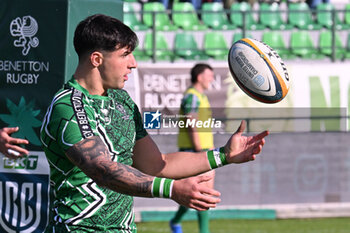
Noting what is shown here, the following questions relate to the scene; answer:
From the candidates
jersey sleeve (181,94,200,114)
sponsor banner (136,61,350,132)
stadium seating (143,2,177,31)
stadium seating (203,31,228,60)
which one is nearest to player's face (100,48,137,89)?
jersey sleeve (181,94,200,114)

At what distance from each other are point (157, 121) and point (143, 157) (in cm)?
88

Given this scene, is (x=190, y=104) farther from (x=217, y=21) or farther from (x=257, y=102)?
(x=217, y=21)

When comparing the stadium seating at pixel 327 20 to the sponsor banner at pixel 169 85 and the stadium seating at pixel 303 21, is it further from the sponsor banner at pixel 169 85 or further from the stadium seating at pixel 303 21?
the sponsor banner at pixel 169 85

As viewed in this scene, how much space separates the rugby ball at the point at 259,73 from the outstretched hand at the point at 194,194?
1.82 m

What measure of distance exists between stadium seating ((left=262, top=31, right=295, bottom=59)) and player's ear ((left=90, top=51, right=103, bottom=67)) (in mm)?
12475

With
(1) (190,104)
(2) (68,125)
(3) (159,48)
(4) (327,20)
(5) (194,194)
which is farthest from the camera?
(4) (327,20)

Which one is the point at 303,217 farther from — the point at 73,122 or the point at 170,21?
the point at 73,122

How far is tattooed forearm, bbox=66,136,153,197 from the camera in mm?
3529

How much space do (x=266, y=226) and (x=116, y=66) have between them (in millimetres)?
7330

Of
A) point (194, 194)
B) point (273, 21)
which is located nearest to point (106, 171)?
point (194, 194)

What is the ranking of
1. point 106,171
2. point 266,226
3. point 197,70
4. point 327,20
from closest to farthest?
point 106,171 < point 197,70 < point 266,226 < point 327,20

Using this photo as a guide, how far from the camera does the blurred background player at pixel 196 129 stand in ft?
31.0

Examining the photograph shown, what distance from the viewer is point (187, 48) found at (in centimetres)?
1544

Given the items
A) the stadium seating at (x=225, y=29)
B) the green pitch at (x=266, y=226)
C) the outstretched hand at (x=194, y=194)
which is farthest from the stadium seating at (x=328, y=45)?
the outstretched hand at (x=194, y=194)
